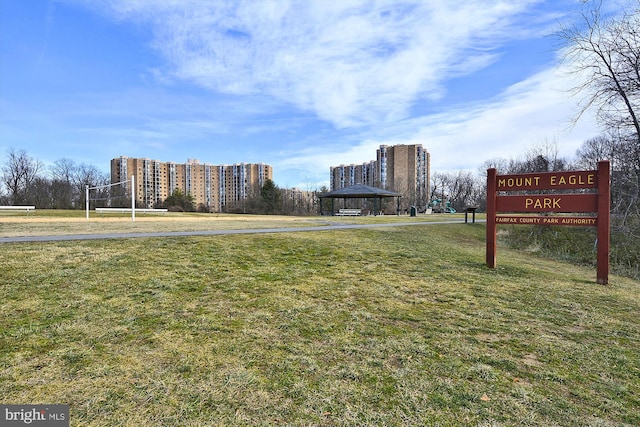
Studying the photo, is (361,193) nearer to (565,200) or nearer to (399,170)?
(565,200)

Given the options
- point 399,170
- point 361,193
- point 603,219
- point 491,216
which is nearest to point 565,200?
point 603,219

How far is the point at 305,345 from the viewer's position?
3.01 m

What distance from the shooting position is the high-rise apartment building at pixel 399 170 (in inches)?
2366

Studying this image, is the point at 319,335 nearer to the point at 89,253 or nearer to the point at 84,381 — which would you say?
the point at 84,381

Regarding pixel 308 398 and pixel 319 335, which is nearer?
pixel 308 398

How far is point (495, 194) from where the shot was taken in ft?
23.6

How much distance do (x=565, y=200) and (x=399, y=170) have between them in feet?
191

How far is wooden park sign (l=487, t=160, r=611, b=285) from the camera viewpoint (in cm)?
609

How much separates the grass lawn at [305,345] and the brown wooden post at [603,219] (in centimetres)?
75

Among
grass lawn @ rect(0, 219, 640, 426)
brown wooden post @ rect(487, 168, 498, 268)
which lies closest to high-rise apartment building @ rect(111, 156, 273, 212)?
brown wooden post @ rect(487, 168, 498, 268)

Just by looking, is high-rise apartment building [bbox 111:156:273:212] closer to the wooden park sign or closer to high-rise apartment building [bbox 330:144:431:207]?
high-rise apartment building [bbox 330:144:431:207]

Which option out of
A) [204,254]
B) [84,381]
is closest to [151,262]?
[204,254]

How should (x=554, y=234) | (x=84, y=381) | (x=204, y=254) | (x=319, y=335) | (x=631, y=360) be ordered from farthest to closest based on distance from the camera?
(x=554, y=234) → (x=204, y=254) → (x=319, y=335) → (x=631, y=360) → (x=84, y=381)

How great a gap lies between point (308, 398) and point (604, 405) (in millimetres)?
2093
